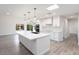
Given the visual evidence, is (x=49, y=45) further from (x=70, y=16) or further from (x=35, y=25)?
(x=70, y=16)

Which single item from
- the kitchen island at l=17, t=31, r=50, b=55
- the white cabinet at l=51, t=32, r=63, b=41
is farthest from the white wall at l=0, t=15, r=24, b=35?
the white cabinet at l=51, t=32, r=63, b=41

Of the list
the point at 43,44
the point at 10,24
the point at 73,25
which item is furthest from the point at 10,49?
the point at 73,25

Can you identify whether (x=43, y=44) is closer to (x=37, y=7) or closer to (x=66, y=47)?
(x=66, y=47)

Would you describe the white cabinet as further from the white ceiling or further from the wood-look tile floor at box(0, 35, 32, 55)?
the wood-look tile floor at box(0, 35, 32, 55)

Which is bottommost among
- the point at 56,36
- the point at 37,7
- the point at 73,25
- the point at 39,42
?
the point at 39,42

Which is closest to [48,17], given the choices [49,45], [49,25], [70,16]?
[49,25]

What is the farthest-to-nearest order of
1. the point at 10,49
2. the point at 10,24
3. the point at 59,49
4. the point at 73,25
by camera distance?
the point at 10,24 → the point at 10,49 → the point at 59,49 → the point at 73,25

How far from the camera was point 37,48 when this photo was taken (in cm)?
276

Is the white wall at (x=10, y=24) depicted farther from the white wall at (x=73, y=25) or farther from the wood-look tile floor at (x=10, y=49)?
the white wall at (x=73, y=25)

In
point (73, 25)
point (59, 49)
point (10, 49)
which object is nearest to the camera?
point (73, 25)

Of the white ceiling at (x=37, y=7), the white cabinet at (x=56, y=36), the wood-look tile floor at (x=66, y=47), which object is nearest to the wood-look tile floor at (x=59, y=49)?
the wood-look tile floor at (x=66, y=47)
